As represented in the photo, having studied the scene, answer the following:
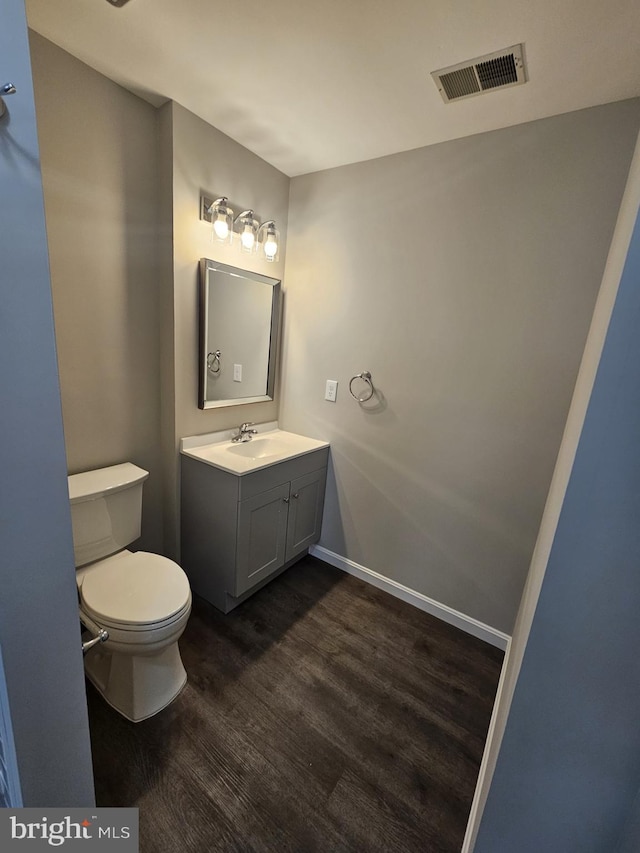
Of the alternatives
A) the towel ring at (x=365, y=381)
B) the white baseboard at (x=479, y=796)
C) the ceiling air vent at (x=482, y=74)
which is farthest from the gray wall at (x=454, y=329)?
the white baseboard at (x=479, y=796)

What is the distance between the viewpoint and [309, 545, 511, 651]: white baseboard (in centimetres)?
188

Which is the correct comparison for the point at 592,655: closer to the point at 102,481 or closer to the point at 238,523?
the point at 238,523

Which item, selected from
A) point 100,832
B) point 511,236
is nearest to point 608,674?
point 100,832

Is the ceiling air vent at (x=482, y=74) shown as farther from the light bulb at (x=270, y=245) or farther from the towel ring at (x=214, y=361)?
the towel ring at (x=214, y=361)

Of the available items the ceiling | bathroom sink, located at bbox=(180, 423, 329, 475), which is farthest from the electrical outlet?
the ceiling

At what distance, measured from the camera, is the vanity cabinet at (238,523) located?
5.85 ft

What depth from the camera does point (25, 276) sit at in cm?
56

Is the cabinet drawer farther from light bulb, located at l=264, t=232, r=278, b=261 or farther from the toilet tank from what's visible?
light bulb, located at l=264, t=232, r=278, b=261

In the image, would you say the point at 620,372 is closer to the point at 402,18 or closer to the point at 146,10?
the point at 402,18

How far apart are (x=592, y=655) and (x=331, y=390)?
5.98 feet

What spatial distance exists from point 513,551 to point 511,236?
5.01ft

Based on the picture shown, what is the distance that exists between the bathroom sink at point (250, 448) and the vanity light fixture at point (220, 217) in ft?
3.61

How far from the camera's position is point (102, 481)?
1575 mm

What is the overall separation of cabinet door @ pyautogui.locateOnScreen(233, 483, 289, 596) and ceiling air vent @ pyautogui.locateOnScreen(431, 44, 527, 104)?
1.93 m
